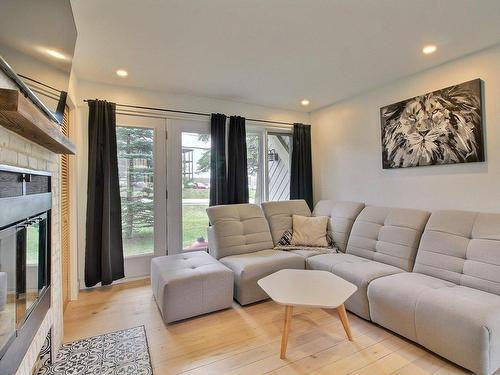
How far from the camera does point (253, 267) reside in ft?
8.66

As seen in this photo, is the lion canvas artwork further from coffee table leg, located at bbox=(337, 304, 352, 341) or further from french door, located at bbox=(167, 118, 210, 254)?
french door, located at bbox=(167, 118, 210, 254)

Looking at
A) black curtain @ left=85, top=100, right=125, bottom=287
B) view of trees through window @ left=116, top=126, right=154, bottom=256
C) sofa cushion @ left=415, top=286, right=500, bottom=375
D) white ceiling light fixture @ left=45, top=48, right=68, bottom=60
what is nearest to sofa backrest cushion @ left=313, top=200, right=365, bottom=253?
sofa cushion @ left=415, top=286, right=500, bottom=375

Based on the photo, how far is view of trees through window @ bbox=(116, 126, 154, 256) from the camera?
3.21 meters

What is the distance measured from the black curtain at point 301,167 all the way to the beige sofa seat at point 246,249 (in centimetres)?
107

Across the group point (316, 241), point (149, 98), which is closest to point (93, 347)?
point (316, 241)

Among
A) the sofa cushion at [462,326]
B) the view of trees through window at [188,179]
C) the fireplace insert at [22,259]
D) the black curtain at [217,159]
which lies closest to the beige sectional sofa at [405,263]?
the sofa cushion at [462,326]

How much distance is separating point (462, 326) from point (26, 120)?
252 cm

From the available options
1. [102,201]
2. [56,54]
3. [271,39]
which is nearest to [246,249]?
[102,201]

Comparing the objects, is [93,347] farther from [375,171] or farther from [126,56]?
[375,171]

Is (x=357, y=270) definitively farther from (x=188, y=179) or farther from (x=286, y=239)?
(x=188, y=179)

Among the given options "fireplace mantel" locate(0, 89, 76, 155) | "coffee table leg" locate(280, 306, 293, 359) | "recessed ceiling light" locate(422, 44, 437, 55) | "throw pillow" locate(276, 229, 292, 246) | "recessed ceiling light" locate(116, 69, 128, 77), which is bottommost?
"coffee table leg" locate(280, 306, 293, 359)

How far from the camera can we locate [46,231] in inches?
68.1

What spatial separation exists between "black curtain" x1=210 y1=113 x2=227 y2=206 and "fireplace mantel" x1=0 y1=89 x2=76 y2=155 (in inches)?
82.3

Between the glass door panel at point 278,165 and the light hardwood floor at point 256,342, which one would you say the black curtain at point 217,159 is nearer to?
the glass door panel at point 278,165
